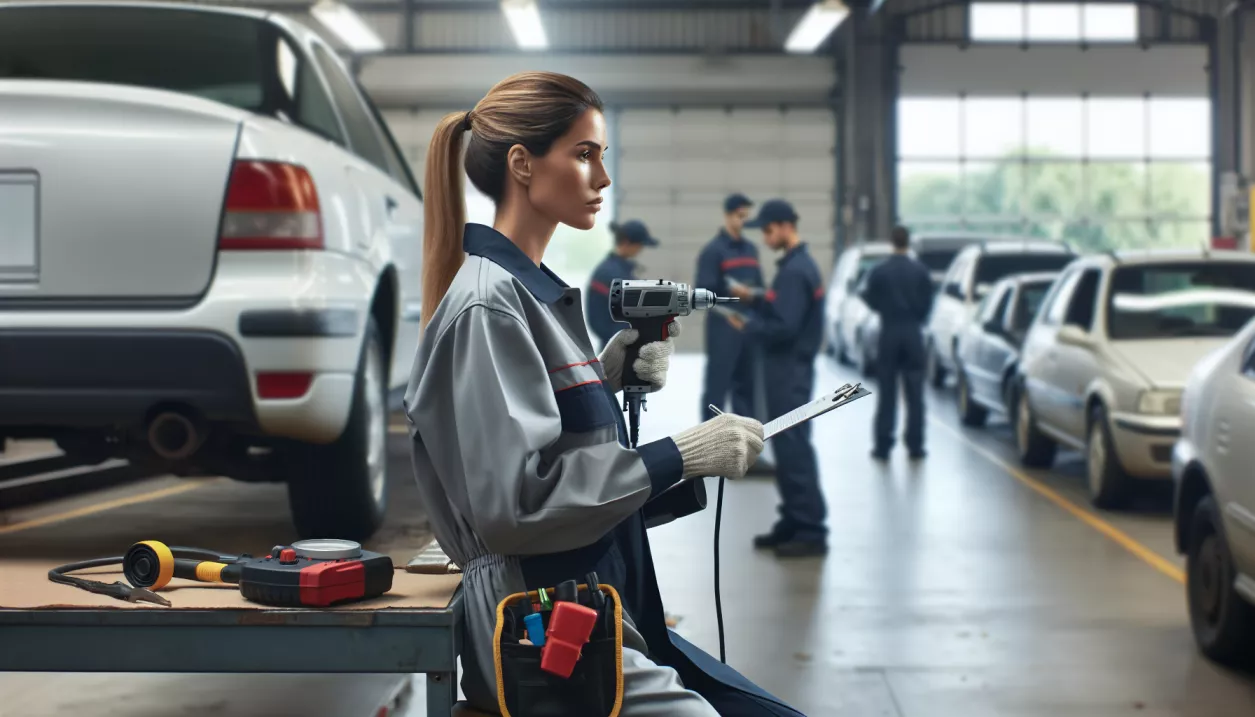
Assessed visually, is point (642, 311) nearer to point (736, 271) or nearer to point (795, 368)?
point (795, 368)

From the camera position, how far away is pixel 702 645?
5.30 meters

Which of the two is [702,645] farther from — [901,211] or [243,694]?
[901,211]

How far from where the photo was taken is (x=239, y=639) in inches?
91.0

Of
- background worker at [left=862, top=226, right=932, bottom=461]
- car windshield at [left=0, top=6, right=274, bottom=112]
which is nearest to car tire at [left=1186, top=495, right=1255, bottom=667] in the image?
car windshield at [left=0, top=6, right=274, bottom=112]

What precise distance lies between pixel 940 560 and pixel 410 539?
11.4ft

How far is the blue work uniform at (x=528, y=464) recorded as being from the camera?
2.02 meters

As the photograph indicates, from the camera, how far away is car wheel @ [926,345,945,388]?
16.5 meters

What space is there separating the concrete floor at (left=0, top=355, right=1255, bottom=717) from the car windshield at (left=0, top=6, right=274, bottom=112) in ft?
4.97

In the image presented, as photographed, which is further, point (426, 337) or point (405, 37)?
point (405, 37)

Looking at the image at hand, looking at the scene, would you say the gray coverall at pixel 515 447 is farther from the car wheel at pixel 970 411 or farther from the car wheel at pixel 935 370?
the car wheel at pixel 935 370

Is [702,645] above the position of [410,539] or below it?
below

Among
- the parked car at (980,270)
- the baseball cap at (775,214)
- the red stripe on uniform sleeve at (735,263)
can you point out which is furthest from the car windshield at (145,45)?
the parked car at (980,270)

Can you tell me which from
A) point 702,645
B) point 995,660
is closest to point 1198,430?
point 995,660

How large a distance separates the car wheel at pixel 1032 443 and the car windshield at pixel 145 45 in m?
7.08
